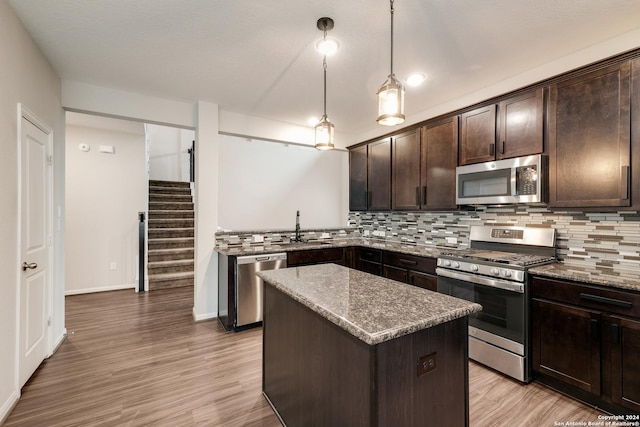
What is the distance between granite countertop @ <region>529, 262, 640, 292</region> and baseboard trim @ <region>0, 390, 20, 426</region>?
374 centimetres

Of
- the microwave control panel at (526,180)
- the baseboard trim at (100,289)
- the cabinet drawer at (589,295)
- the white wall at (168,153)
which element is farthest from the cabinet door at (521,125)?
the white wall at (168,153)

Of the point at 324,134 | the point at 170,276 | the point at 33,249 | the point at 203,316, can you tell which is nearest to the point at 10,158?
the point at 33,249

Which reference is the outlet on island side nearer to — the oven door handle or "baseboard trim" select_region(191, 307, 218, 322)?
the oven door handle

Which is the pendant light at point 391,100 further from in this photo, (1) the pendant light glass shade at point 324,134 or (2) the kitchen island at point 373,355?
(2) the kitchen island at point 373,355

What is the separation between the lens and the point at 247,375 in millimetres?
2434

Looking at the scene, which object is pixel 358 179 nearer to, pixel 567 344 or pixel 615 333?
pixel 567 344

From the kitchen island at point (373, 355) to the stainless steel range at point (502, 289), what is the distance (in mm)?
1205

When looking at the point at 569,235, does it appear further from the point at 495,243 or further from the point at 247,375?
the point at 247,375

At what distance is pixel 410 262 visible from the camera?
10.7ft

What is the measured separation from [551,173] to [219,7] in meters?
2.78

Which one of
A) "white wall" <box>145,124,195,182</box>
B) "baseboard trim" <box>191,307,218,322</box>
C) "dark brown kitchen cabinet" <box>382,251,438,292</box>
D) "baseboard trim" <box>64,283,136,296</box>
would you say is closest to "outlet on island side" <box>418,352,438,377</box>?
"dark brown kitchen cabinet" <box>382,251,438,292</box>

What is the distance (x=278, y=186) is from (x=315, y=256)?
1460 mm

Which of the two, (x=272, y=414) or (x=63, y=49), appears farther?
(x=63, y=49)

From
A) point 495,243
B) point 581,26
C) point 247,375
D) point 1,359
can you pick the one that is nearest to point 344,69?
point 581,26
